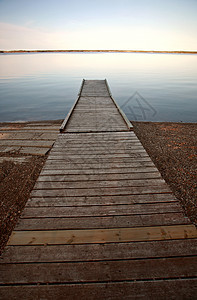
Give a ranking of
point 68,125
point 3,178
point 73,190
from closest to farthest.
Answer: point 73,190, point 3,178, point 68,125

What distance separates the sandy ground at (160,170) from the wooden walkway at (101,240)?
135cm

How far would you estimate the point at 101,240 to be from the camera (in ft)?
8.20

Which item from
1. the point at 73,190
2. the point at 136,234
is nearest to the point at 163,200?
the point at 136,234

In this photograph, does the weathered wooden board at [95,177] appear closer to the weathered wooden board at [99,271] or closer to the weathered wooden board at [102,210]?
the weathered wooden board at [102,210]

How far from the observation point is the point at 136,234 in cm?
260

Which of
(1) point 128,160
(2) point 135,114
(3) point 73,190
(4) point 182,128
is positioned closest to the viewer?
(3) point 73,190

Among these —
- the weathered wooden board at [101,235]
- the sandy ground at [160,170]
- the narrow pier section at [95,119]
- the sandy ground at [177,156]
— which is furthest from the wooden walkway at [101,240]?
the narrow pier section at [95,119]

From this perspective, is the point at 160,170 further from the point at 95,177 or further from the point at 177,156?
the point at 95,177

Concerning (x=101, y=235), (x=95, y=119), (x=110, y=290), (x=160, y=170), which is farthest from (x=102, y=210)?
(x=95, y=119)

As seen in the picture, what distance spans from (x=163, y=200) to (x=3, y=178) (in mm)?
5097

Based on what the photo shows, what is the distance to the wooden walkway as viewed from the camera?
1981 mm

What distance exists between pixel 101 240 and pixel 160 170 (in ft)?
14.2

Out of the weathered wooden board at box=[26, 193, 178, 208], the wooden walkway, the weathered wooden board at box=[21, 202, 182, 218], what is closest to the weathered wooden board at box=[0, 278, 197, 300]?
the wooden walkway

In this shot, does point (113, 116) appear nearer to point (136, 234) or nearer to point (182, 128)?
point (182, 128)
